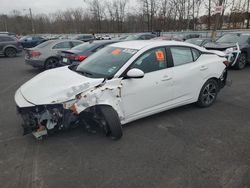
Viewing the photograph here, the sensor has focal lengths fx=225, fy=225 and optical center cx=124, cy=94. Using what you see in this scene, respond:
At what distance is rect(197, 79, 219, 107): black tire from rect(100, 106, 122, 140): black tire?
230 cm

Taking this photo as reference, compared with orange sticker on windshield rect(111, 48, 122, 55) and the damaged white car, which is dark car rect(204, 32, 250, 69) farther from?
orange sticker on windshield rect(111, 48, 122, 55)

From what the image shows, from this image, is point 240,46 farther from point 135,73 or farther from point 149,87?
point 135,73

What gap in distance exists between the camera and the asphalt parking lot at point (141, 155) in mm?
2758

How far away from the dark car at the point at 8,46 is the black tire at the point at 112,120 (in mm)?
15877

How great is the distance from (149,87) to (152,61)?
1.69 ft

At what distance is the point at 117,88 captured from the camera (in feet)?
12.0

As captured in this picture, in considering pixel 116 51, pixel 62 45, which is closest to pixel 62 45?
pixel 62 45

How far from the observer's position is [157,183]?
8.89 ft

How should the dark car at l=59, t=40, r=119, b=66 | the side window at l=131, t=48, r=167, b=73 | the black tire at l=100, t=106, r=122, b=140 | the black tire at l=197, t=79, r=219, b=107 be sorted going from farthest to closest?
the dark car at l=59, t=40, r=119, b=66 → the black tire at l=197, t=79, r=219, b=107 → the side window at l=131, t=48, r=167, b=73 → the black tire at l=100, t=106, r=122, b=140

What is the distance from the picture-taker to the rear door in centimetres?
444

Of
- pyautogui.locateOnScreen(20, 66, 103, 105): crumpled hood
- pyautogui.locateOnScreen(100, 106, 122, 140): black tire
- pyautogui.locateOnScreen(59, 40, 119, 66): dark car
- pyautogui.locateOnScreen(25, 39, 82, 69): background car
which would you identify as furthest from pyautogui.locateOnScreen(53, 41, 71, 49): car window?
pyautogui.locateOnScreen(100, 106, 122, 140): black tire

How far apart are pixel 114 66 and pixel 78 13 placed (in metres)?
69.3

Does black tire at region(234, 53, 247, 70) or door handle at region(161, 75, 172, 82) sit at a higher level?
door handle at region(161, 75, 172, 82)

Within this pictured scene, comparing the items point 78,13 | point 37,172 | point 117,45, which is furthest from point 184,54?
point 78,13
